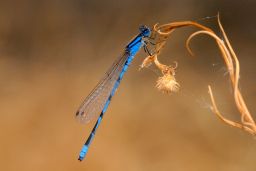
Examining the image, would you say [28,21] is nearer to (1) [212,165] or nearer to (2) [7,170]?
(2) [7,170]

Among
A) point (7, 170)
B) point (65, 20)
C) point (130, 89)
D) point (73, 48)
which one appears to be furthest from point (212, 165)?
point (65, 20)

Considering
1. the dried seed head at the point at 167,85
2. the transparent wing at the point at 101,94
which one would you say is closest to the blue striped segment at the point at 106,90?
the transparent wing at the point at 101,94

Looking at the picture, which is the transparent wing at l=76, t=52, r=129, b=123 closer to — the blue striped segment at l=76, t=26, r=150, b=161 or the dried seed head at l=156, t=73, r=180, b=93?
the blue striped segment at l=76, t=26, r=150, b=161

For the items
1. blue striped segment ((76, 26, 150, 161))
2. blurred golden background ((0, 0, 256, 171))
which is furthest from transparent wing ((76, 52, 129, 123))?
blurred golden background ((0, 0, 256, 171))

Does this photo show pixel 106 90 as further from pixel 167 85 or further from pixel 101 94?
pixel 167 85

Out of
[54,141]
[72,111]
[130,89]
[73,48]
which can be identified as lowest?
[54,141]

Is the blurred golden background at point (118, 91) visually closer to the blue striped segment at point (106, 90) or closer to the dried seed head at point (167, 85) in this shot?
the blue striped segment at point (106, 90)

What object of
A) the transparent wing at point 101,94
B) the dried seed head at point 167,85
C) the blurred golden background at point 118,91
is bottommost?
the dried seed head at point 167,85
